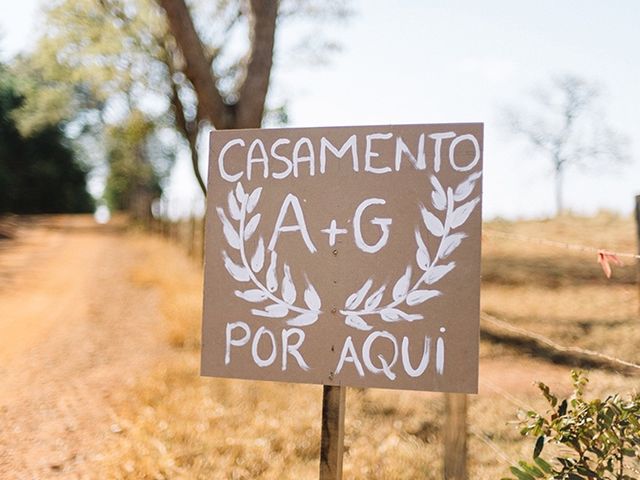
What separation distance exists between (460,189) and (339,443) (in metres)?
1.18

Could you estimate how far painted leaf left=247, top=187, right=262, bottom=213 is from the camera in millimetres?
2945

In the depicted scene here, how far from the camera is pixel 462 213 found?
2.73 metres

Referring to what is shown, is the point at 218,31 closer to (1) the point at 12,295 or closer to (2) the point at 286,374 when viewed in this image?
(1) the point at 12,295

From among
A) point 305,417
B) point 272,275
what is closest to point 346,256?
point 272,275

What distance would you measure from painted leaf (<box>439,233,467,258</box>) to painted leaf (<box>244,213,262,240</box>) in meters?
0.79

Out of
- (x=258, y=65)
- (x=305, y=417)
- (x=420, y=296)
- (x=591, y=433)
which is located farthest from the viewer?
(x=258, y=65)

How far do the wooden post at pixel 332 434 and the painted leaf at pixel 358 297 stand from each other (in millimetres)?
363

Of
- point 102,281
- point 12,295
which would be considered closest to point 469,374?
point 12,295

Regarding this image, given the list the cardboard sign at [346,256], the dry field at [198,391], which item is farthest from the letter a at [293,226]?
the dry field at [198,391]

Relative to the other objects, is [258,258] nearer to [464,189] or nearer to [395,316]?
[395,316]

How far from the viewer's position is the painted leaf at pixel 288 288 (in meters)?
2.87

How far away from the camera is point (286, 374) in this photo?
2.85 metres

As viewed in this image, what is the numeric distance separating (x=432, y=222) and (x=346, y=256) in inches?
14.9

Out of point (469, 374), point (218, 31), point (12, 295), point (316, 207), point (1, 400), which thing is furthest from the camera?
point (218, 31)
